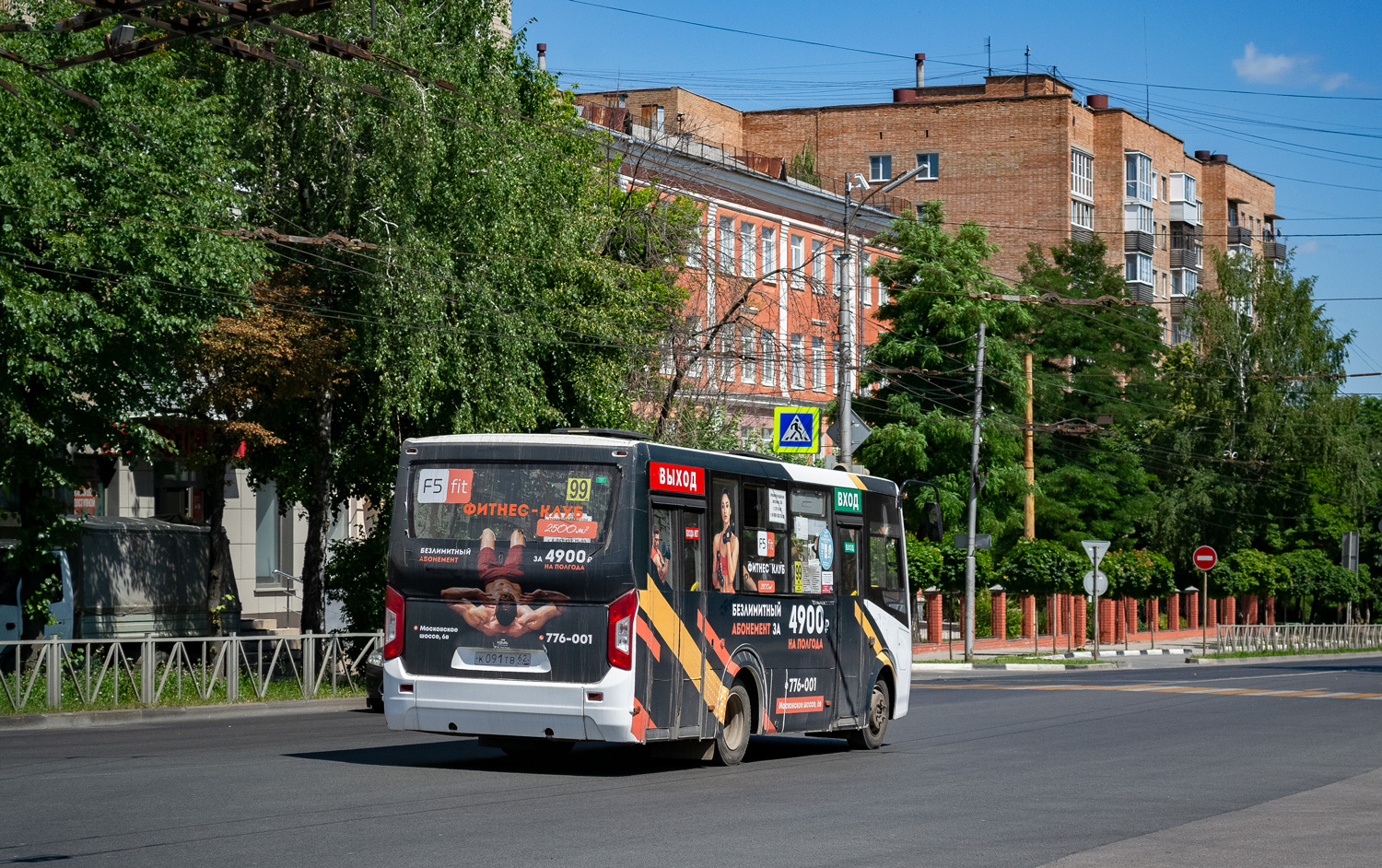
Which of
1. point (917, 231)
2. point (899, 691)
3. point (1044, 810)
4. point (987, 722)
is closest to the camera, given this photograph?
point (1044, 810)

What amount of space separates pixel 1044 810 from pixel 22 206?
14484mm

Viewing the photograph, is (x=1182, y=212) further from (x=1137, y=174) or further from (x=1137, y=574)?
(x=1137, y=574)

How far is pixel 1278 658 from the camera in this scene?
179 ft

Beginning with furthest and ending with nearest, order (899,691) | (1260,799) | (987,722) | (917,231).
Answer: (917,231) < (987,722) < (899,691) < (1260,799)

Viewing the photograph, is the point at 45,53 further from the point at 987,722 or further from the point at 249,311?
the point at 987,722

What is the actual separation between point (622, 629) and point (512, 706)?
1145 millimetres

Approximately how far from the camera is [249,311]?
2464 cm

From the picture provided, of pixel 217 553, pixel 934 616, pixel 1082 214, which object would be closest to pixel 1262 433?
pixel 1082 214

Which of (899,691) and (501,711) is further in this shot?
(899,691)

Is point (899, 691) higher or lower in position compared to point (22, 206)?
lower

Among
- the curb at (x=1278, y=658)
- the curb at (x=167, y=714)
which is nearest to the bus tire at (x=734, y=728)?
the curb at (x=167, y=714)

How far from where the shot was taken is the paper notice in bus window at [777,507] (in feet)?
53.6

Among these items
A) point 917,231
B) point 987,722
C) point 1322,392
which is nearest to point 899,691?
point 987,722

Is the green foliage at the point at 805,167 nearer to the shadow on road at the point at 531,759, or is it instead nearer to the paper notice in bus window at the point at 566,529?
the shadow on road at the point at 531,759
